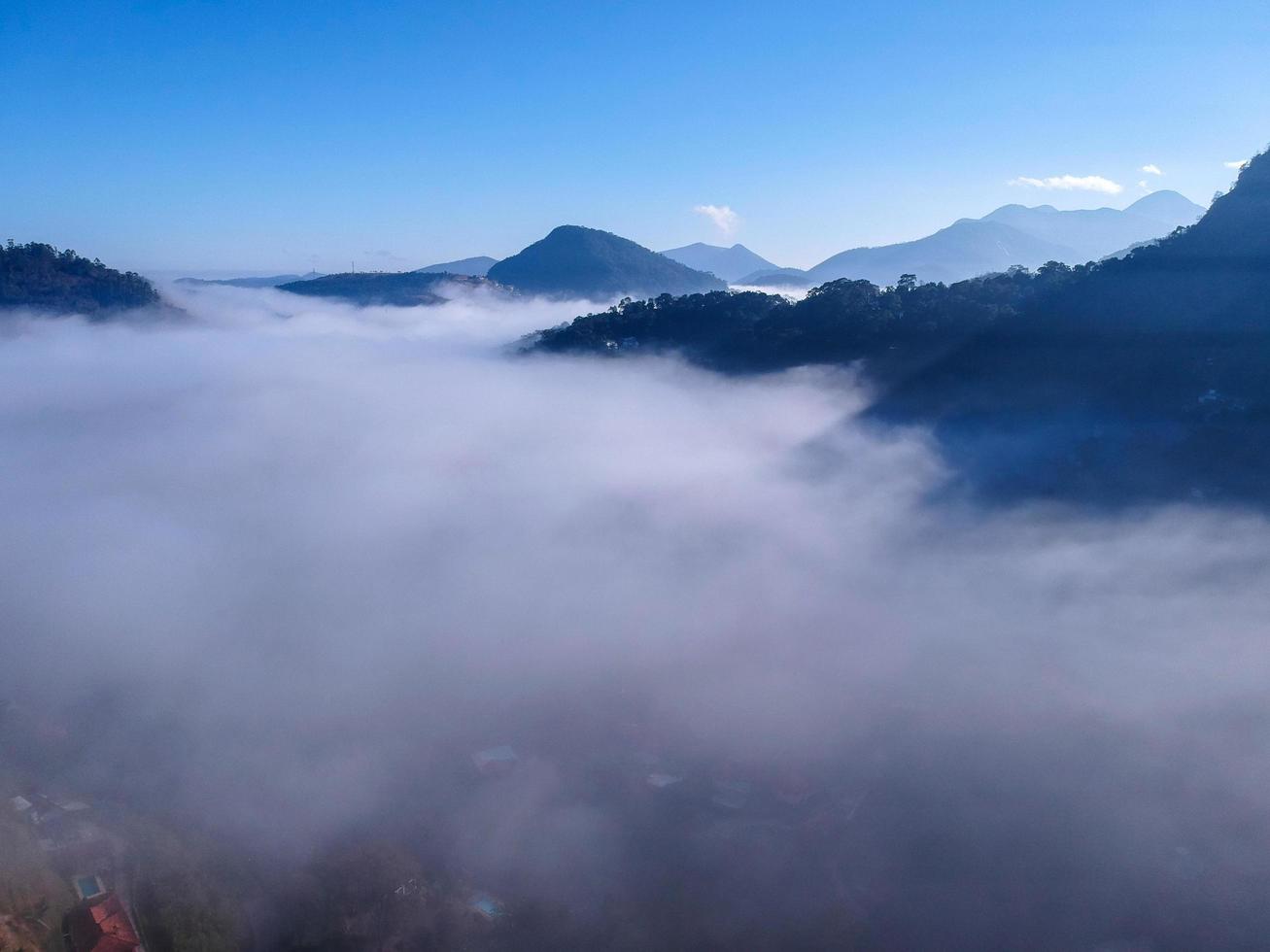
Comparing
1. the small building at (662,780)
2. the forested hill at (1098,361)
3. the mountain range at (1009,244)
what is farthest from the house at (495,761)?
the mountain range at (1009,244)

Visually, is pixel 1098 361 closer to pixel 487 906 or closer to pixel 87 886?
pixel 487 906

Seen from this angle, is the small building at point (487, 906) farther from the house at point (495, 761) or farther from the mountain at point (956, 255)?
the mountain at point (956, 255)

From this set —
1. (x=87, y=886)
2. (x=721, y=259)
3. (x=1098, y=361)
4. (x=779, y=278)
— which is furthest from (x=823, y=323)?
(x=721, y=259)

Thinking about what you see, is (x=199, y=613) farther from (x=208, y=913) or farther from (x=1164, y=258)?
(x=1164, y=258)

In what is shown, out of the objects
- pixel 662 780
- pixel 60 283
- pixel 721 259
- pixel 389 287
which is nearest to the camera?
pixel 662 780

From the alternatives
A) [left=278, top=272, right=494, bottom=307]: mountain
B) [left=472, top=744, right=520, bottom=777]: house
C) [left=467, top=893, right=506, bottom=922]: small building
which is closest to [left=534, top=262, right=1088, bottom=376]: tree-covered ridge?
[left=472, top=744, right=520, bottom=777]: house

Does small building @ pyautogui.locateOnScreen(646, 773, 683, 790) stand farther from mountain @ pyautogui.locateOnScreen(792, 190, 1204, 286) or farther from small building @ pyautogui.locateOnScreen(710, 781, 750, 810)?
mountain @ pyautogui.locateOnScreen(792, 190, 1204, 286)
